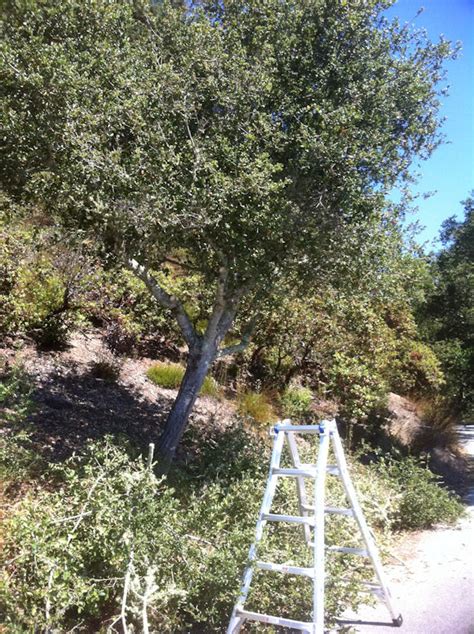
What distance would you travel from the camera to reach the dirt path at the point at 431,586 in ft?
13.2

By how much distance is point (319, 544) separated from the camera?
3.19 meters

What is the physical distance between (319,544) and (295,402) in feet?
21.1

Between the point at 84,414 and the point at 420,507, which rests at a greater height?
the point at 420,507

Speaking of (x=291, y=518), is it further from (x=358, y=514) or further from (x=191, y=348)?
(x=191, y=348)

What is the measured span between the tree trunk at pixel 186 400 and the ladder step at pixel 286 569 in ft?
8.36

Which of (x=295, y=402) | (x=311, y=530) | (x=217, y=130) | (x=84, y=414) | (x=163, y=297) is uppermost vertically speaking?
(x=217, y=130)

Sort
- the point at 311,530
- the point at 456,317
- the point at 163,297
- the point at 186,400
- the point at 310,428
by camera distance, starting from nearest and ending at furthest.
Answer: the point at 310,428 < the point at 311,530 < the point at 163,297 < the point at 186,400 < the point at 456,317

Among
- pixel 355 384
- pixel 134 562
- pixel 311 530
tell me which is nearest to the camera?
pixel 134 562

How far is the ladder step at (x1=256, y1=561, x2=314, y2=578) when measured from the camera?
3139mm

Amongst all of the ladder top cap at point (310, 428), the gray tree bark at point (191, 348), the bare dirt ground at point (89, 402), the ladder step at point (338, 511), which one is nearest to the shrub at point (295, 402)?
the bare dirt ground at point (89, 402)

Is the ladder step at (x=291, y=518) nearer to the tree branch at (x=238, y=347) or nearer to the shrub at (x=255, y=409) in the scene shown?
the tree branch at (x=238, y=347)

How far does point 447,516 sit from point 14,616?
570 centimetres

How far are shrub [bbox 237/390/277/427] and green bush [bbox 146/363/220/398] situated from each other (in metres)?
0.50

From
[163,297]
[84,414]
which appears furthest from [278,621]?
[84,414]
